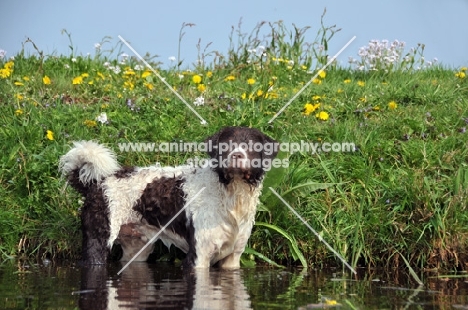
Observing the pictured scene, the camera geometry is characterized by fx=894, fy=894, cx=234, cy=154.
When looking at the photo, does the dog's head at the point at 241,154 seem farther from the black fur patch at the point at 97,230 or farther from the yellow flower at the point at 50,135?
the yellow flower at the point at 50,135

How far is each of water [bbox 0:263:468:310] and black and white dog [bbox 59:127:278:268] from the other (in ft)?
0.82

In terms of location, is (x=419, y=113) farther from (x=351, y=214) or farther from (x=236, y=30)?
(x=236, y=30)

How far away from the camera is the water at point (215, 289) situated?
21.0 feet

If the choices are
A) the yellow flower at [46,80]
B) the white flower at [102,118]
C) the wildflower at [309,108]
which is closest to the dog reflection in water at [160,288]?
the white flower at [102,118]

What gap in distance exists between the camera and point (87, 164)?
842 cm

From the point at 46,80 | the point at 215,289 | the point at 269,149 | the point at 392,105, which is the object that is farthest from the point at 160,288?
the point at 46,80

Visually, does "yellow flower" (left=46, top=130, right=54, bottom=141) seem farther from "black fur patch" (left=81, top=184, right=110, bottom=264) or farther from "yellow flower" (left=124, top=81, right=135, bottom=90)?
"yellow flower" (left=124, top=81, right=135, bottom=90)

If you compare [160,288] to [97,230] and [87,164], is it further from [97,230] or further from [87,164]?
[87,164]

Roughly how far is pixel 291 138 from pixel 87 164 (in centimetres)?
240

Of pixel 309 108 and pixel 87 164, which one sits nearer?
pixel 87 164

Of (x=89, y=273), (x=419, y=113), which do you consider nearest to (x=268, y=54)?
(x=419, y=113)

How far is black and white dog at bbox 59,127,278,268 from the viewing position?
25.5 ft

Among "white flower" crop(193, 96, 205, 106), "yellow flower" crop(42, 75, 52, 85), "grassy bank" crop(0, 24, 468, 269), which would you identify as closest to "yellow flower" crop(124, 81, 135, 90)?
"grassy bank" crop(0, 24, 468, 269)

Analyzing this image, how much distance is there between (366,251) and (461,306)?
6.38 ft
